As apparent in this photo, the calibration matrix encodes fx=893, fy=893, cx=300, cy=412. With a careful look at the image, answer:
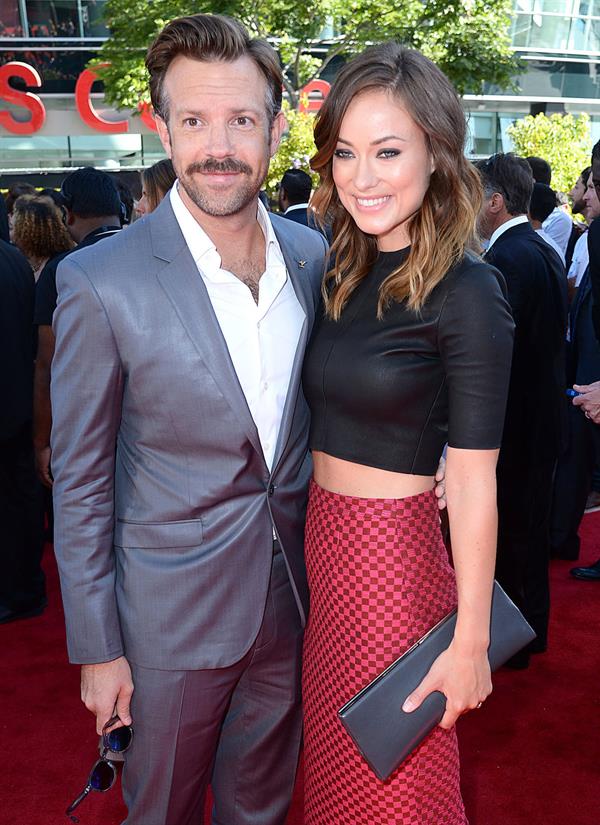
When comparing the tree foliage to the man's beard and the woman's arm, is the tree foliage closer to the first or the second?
the man's beard

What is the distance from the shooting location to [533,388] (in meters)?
3.81

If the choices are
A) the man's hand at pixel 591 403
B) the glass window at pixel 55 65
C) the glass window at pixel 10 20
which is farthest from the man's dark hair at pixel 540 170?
the glass window at pixel 10 20

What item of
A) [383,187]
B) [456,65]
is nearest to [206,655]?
[383,187]

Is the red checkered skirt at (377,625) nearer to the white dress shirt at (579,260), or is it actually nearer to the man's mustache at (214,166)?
the man's mustache at (214,166)

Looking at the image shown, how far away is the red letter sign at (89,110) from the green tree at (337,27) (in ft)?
8.61

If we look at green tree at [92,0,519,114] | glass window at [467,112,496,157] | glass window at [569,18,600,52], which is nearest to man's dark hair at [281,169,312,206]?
green tree at [92,0,519,114]

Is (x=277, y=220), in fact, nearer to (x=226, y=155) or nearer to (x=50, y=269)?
(x=226, y=155)

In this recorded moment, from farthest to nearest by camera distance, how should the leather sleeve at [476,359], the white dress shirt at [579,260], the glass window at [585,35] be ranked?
the glass window at [585,35], the white dress shirt at [579,260], the leather sleeve at [476,359]

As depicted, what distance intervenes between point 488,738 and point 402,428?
6.77 ft

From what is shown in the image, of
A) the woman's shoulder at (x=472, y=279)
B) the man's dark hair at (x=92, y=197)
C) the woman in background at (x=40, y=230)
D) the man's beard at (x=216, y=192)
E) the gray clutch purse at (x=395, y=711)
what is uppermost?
the man's beard at (x=216, y=192)

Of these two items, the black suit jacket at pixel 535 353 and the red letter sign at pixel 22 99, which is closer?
the black suit jacket at pixel 535 353

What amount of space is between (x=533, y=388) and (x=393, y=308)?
2.05 meters

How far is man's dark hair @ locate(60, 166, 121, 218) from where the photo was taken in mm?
4527

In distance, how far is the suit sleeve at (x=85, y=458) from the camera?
6.17 feet
